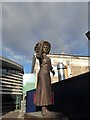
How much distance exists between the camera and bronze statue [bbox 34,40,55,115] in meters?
4.55

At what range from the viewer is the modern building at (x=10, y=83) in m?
43.9

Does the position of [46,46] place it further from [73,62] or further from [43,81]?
[73,62]

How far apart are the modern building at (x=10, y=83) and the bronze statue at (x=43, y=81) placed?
37.7 metres

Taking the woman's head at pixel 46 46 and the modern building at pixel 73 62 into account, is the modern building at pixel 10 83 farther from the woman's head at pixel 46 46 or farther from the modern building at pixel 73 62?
the woman's head at pixel 46 46

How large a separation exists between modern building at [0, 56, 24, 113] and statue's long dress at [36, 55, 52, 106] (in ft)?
124

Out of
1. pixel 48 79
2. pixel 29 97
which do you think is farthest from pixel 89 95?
pixel 29 97

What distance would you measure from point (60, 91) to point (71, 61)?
2540 cm

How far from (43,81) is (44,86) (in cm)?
12

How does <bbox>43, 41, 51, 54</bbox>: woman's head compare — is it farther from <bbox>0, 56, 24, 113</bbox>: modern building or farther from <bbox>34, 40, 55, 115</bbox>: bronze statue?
<bbox>0, 56, 24, 113</bbox>: modern building

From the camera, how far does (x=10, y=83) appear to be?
49.5 m

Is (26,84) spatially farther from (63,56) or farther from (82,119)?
(82,119)

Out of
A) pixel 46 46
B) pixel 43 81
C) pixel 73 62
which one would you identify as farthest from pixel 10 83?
pixel 43 81

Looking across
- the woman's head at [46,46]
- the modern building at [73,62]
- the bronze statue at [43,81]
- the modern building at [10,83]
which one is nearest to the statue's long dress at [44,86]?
the bronze statue at [43,81]

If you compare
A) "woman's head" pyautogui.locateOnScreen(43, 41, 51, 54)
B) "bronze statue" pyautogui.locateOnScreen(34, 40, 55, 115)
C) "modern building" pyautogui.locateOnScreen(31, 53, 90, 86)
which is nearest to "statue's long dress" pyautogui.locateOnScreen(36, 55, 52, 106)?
"bronze statue" pyautogui.locateOnScreen(34, 40, 55, 115)
